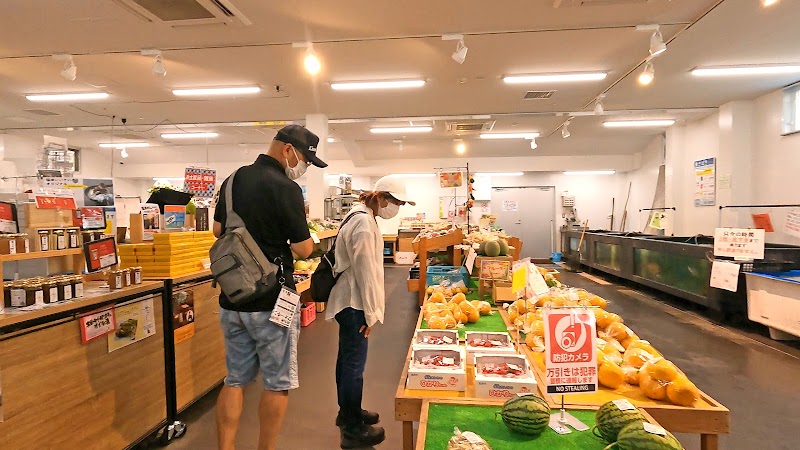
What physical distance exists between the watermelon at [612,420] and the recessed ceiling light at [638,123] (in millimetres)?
9622

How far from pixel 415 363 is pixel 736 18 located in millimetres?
5217

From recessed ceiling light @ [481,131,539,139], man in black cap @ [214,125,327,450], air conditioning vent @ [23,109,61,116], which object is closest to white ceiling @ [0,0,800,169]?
air conditioning vent @ [23,109,61,116]

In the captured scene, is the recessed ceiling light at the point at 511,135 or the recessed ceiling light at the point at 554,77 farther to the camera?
the recessed ceiling light at the point at 511,135

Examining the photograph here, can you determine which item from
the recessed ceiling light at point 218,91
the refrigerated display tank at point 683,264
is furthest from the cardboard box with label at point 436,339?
the recessed ceiling light at point 218,91

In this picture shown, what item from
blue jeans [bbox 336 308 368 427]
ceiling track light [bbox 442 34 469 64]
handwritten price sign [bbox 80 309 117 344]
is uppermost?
ceiling track light [bbox 442 34 469 64]

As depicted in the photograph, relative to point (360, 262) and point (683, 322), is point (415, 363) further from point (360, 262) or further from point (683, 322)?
point (683, 322)

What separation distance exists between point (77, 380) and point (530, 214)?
13.0 meters

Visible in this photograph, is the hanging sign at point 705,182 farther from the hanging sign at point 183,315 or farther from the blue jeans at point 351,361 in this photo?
the hanging sign at point 183,315

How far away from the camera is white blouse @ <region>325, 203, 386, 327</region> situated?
258 centimetres

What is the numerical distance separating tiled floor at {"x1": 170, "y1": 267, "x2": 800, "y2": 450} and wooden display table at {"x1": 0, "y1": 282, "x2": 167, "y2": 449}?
43 centimetres

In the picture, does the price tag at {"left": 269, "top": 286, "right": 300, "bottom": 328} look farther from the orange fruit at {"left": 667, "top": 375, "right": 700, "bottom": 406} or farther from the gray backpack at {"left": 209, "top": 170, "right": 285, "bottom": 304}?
the orange fruit at {"left": 667, "top": 375, "right": 700, "bottom": 406}

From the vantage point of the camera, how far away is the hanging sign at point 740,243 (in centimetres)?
486

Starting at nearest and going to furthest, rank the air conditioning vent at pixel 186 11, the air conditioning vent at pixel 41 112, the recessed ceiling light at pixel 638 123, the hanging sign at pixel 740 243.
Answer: the air conditioning vent at pixel 186 11 → the hanging sign at pixel 740 243 → the air conditioning vent at pixel 41 112 → the recessed ceiling light at pixel 638 123

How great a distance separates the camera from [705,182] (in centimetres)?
848
